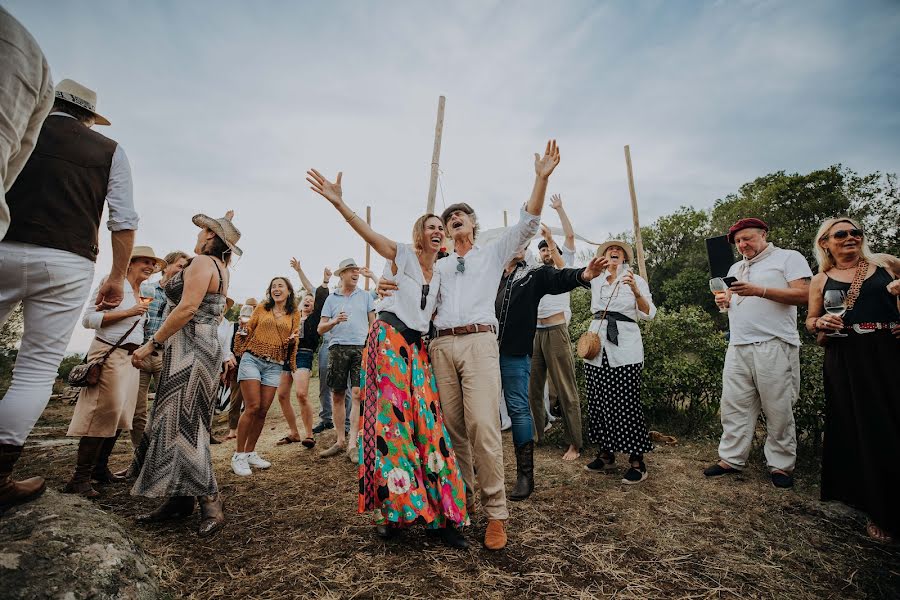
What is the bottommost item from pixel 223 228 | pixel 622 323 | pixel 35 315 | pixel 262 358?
pixel 262 358

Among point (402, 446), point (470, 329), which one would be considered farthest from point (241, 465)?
point (470, 329)

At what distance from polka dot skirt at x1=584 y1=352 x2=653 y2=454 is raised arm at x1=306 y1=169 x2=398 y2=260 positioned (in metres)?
2.63

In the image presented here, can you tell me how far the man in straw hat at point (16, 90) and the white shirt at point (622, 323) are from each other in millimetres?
4210

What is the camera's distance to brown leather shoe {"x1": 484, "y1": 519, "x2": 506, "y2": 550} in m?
2.52

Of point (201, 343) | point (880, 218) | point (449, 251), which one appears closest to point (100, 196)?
point (201, 343)

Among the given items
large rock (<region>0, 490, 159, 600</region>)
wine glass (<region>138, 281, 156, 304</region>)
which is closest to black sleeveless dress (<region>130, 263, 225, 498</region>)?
large rock (<region>0, 490, 159, 600</region>)

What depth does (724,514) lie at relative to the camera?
3.04m

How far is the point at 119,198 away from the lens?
7.84 feet

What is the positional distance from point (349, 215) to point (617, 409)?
10.2 ft

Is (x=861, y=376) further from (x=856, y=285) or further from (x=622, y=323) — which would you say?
(x=622, y=323)

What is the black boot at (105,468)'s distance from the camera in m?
3.75

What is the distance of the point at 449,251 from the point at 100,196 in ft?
7.48

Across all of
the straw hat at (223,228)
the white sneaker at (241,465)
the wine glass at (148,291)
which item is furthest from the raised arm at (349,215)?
the wine glass at (148,291)

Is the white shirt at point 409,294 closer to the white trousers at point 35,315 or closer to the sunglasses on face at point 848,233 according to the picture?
the white trousers at point 35,315
